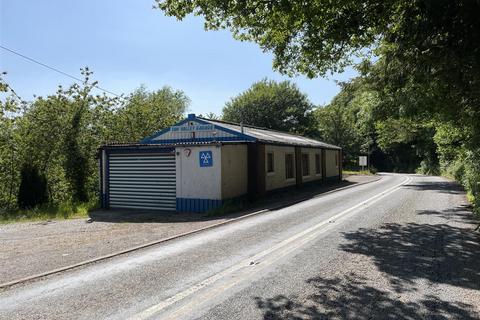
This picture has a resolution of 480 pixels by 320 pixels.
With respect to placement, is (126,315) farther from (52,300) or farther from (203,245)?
(203,245)

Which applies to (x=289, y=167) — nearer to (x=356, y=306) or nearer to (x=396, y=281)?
(x=396, y=281)

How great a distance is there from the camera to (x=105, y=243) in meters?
9.41

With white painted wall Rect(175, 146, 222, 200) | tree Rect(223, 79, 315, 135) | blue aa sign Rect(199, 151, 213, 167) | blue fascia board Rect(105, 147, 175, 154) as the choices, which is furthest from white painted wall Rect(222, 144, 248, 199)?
tree Rect(223, 79, 315, 135)

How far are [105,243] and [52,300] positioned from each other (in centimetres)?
410

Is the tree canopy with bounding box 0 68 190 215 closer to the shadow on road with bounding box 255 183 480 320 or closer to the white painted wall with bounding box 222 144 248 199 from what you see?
the white painted wall with bounding box 222 144 248 199

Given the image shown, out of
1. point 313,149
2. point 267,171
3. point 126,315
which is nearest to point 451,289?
point 126,315

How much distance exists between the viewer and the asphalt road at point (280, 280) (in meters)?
4.87

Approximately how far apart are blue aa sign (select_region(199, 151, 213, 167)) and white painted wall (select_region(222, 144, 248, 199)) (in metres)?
0.54

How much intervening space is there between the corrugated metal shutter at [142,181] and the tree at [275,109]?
34417 millimetres

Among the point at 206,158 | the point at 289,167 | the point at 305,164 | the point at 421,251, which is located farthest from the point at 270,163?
the point at 421,251

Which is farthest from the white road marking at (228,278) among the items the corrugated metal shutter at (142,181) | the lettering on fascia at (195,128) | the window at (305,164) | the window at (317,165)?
the window at (317,165)

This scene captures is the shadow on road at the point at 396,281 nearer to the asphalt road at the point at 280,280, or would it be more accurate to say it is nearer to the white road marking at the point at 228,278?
the asphalt road at the point at 280,280

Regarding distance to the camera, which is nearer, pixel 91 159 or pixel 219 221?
pixel 219 221

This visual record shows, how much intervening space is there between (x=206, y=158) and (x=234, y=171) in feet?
5.60
